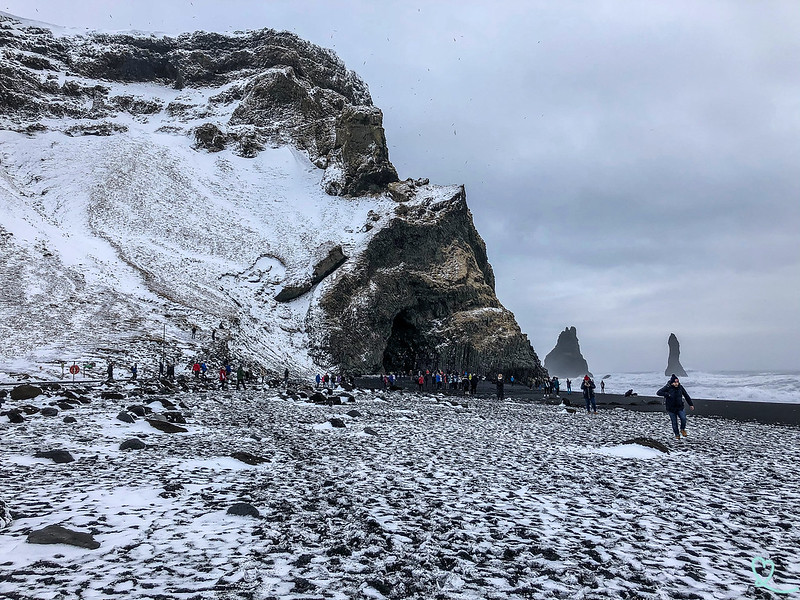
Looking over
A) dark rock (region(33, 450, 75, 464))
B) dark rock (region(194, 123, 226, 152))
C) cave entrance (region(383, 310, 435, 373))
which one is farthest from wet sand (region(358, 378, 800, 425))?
dark rock (region(194, 123, 226, 152))

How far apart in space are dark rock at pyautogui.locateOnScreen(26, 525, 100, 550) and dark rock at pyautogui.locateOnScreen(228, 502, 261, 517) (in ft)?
6.23

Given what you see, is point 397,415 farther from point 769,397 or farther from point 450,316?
point 769,397

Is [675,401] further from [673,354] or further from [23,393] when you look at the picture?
[673,354]

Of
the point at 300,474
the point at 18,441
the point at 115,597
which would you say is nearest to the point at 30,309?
the point at 18,441

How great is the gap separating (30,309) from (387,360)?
4404cm

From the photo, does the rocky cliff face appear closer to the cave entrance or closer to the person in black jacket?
the cave entrance

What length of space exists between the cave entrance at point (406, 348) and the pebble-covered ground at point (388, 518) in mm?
49844

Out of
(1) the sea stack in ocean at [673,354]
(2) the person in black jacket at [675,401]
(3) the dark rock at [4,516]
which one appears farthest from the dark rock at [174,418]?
(1) the sea stack in ocean at [673,354]

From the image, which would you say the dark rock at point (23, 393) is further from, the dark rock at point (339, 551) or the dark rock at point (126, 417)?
the dark rock at point (339, 551)

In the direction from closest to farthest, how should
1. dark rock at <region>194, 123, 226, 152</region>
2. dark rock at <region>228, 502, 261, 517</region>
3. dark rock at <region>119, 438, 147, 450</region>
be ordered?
dark rock at <region>228, 502, 261, 517</region>
dark rock at <region>119, 438, 147, 450</region>
dark rock at <region>194, 123, 226, 152</region>

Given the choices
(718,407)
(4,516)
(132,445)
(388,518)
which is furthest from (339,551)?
(718,407)

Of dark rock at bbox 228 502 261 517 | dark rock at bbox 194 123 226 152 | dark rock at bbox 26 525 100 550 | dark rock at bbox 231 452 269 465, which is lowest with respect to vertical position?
dark rock at bbox 231 452 269 465

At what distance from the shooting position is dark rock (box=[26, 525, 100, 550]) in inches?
215

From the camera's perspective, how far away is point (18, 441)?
485 inches
